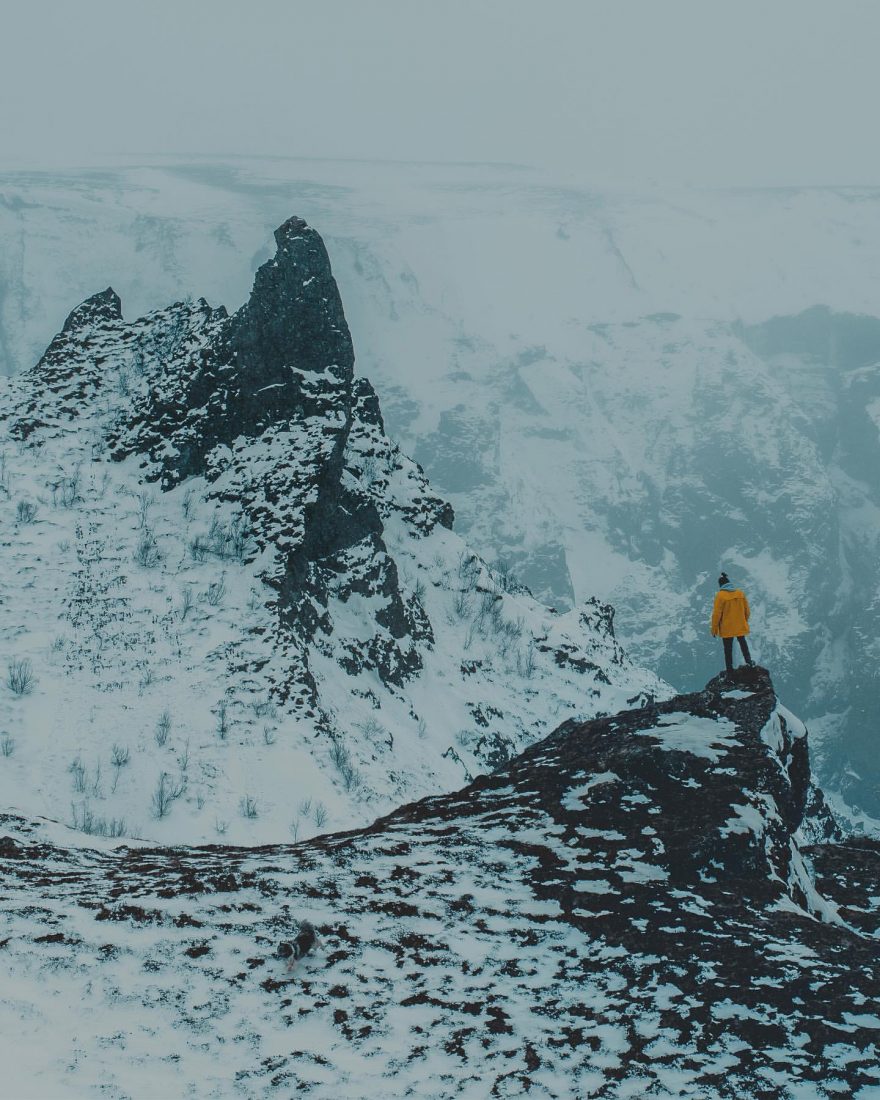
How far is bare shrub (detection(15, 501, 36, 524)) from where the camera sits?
69.0m

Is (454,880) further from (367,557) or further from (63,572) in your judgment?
(367,557)

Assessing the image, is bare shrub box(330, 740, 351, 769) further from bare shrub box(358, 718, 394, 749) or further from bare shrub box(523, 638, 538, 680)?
bare shrub box(523, 638, 538, 680)

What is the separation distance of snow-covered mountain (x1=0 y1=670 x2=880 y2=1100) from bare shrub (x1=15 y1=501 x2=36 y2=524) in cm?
5345

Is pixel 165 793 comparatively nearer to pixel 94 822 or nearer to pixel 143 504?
pixel 94 822

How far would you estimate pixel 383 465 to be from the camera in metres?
101

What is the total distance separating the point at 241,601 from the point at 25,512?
16732 millimetres

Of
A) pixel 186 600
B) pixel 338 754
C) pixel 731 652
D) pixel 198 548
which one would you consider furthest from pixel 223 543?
pixel 731 652

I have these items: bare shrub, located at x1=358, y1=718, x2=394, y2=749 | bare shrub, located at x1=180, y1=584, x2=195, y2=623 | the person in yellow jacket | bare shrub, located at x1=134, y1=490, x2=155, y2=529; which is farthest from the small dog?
bare shrub, located at x1=134, y1=490, x2=155, y2=529

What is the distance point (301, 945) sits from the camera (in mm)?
13125

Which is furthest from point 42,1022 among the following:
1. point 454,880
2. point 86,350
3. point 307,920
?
point 86,350

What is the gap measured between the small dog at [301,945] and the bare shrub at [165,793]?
126 ft

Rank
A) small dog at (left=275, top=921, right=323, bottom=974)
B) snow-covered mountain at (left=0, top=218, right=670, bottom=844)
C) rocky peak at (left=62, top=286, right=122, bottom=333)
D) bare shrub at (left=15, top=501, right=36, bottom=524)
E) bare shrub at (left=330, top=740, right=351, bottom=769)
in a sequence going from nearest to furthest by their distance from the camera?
small dog at (left=275, top=921, right=323, bottom=974)
snow-covered mountain at (left=0, top=218, right=670, bottom=844)
bare shrub at (left=330, top=740, right=351, bottom=769)
bare shrub at (left=15, top=501, right=36, bottom=524)
rocky peak at (left=62, top=286, right=122, bottom=333)

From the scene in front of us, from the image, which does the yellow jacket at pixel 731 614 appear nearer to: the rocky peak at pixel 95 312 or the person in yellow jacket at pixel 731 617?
the person in yellow jacket at pixel 731 617

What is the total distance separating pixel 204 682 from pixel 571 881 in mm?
47457
